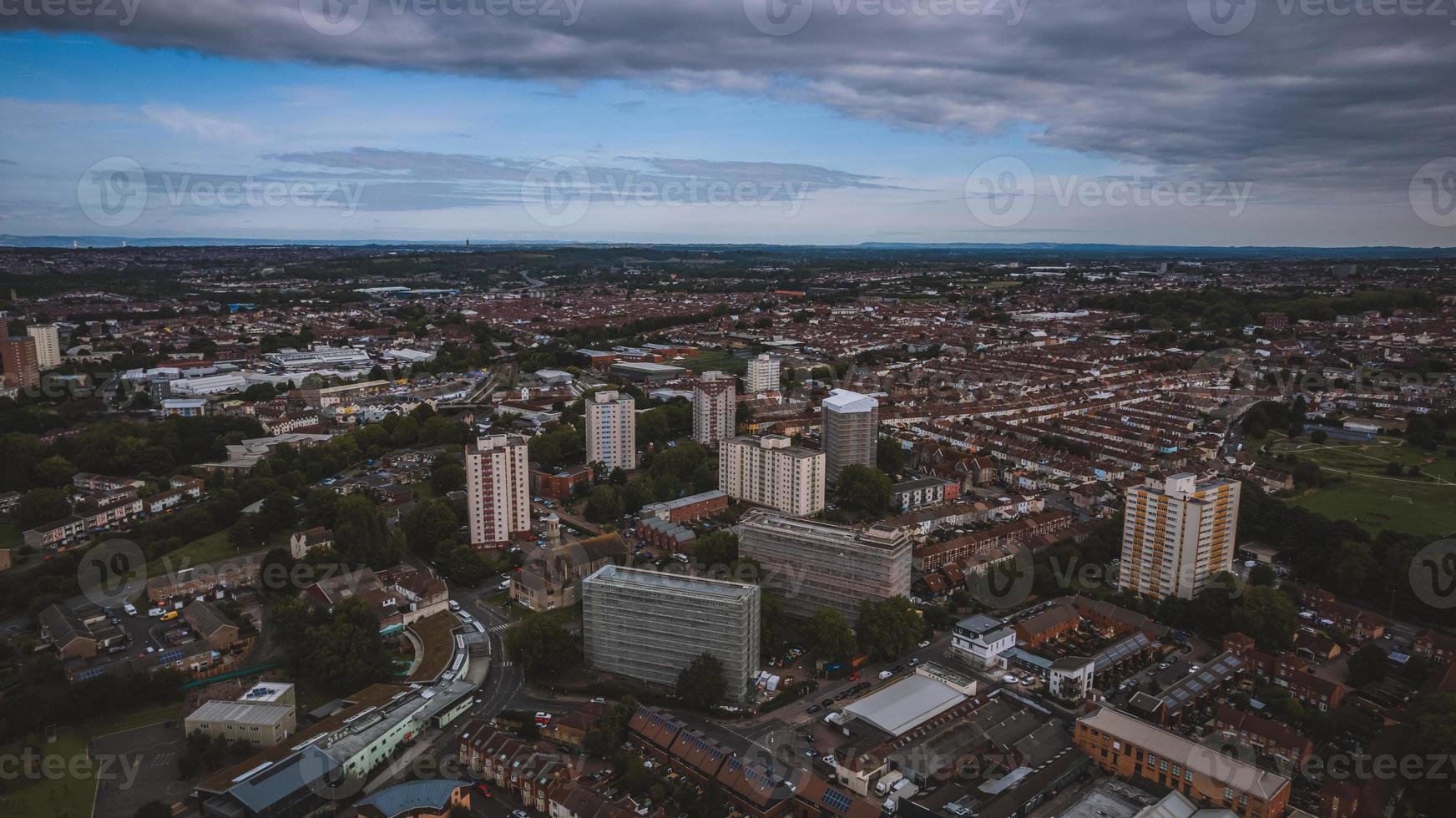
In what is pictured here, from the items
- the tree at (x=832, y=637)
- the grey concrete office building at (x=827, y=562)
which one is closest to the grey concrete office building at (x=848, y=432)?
the grey concrete office building at (x=827, y=562)

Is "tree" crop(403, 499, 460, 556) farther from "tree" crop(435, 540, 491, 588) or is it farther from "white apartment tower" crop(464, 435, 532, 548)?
"tree" crop(435, 540, 491, 588)

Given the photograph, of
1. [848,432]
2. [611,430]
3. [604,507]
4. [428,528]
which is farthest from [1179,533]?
[428,528]

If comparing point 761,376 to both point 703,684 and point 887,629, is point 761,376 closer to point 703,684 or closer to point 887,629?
point 887,629

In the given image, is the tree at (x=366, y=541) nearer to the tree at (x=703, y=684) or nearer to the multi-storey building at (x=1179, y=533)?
the tree at (x=703, y=684)

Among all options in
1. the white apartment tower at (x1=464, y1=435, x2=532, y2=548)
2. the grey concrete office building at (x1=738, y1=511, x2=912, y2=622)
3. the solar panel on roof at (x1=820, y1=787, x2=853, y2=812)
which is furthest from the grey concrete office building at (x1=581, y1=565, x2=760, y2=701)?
the white apartment tower at (x1=464, y1=435, x2=532, y2=548)

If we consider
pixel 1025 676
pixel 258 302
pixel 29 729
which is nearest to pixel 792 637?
pixel 1025 676

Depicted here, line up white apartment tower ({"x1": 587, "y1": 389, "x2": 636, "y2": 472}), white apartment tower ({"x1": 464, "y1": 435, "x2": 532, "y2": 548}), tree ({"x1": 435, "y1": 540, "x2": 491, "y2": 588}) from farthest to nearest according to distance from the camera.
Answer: white apartment tower ({"x1": 587, "y1": 389, "x2": 636, "y2": 472}), white apartment tower ({"x1": 464, "y1": 435, "x2": 532, "y2": 548}), tree ({"x1": 435, "y1": 540, "x2": 491, "y2": 588})
